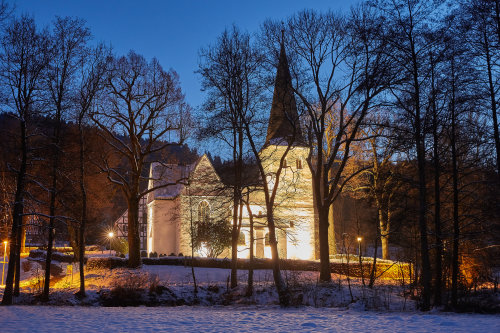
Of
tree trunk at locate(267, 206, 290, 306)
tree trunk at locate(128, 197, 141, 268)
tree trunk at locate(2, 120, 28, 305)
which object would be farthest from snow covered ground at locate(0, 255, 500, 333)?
tree trunk at locate(2, 120, 28, 305)

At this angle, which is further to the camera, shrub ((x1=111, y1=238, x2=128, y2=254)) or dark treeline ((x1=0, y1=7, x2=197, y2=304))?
shrub ((x1=111, y1=238, x2=128, y2=254))

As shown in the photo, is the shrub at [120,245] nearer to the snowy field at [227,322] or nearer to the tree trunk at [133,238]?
the tree trunk at [133,238]

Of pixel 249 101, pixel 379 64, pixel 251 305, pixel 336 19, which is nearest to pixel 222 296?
pixel 251 305

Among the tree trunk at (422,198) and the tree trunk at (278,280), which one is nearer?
the tree trunk at (422,198)

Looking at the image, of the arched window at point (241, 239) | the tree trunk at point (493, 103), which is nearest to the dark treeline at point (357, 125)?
the tree trunk at point (493, 103)

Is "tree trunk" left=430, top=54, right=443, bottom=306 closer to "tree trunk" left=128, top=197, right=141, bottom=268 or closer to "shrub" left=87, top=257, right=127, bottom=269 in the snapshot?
"tree trunk" left=128, top=197, right=141, bottom=268

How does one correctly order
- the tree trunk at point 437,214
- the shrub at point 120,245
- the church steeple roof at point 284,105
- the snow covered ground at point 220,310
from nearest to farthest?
1. the snow covered ground at point 220,310
2. the tree trunk at point 437,214
3. the church steeple roof at point 284,105
4. the shrub at point 120,245

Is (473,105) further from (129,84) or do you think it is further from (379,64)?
(129,84)

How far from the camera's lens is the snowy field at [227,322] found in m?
11.3

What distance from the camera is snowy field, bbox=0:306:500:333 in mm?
11310

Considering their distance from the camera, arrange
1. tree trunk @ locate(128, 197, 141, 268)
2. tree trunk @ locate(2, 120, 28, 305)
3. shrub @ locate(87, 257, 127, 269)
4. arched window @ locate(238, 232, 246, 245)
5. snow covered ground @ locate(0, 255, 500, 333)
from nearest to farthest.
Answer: snow covered ground @ locate(0, 255, 500, 333), tree trunk @ locate(2, 120, 28, 305), tree trunk @ locate(128, 197, 141, 268), shrub @ locate(87, 257, 127, 269), arched window @ locate(238, 232, 246, 245)

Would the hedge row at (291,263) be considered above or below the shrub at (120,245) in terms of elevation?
below

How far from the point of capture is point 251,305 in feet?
63.3

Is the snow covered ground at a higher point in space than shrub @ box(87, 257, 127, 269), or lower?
lower
